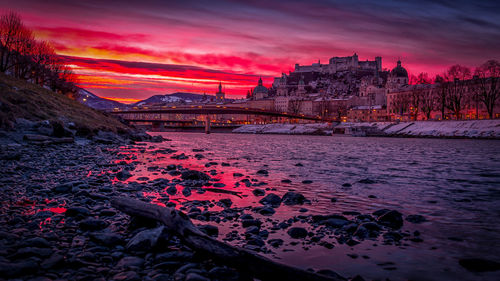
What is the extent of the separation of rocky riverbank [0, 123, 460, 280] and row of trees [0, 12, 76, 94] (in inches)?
1866

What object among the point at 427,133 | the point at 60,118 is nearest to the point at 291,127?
the point at 427,133

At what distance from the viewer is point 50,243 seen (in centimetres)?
428

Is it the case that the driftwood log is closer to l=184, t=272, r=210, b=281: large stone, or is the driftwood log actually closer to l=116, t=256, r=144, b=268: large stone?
l=184, t=272, r=210, b=281: large stone

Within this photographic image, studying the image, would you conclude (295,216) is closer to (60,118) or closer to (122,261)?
(122,261)

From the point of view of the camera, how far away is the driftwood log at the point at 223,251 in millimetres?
3178

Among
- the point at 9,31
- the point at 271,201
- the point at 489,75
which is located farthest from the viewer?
the point at 489,75

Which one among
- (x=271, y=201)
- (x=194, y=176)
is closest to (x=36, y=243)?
(x=271, y=201)

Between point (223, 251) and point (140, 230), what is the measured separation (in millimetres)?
1882

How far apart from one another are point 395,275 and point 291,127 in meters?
130

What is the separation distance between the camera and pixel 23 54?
171 ft

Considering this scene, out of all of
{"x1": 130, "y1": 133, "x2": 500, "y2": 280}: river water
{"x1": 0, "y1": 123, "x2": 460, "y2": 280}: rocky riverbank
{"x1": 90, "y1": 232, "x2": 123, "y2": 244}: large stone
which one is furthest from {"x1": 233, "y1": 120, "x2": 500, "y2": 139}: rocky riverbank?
{"x1": 90, "y1": 232, "x2": 123, "y2": 244}: large stone

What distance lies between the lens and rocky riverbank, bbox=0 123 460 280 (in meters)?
3.69

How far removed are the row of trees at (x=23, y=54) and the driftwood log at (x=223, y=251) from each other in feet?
167

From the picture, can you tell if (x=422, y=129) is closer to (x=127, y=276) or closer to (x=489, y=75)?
(x=489, y=75)
